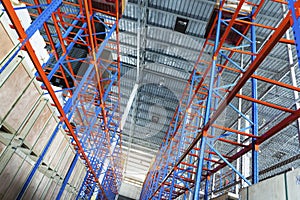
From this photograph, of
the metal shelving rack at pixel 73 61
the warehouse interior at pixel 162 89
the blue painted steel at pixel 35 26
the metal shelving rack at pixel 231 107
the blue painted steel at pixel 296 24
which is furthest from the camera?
the metal shelving rack at pixel 73 61

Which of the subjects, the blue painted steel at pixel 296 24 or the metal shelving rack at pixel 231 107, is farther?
the metal shelving rack at pixel 231 107

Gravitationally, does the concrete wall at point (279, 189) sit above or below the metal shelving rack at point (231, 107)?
below

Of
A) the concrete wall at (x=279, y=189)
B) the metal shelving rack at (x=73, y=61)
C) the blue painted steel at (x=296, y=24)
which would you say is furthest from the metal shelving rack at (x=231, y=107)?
the metal shelving rack at (x=73, y=61)

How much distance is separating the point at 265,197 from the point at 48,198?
17.0ft

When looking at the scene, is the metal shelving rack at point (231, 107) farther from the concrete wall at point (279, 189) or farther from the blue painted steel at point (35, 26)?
the blue painted steel at point (35, 26)

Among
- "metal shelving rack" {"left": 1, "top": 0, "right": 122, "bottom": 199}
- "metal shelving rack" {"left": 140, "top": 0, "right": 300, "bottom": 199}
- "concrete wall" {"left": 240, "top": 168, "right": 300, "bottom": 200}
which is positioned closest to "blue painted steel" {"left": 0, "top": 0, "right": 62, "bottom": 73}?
"metal shelving rack" {"left": 1, "top": 0, "right": 122, "bottom": 199}

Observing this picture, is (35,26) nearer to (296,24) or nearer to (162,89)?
(296,24)

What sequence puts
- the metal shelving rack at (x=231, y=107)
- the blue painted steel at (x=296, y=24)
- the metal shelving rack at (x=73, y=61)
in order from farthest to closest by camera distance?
1. the metal shelving rack at (x=73, y=61)
2. the metal shelving rack at (x=231, y=107)
3. the blue painted steel at (x=296, y=24)

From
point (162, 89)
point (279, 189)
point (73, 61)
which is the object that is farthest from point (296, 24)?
point (162, 89)

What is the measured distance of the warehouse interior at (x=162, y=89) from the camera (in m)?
3.23

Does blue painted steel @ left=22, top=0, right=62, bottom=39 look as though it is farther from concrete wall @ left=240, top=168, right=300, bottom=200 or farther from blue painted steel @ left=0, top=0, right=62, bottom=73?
concrete wall @ left=240, top=168, right=300, bottom=200

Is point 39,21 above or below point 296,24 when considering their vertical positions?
above

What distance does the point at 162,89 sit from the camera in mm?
16891

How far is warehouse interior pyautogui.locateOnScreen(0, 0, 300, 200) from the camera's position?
3.23 meters
